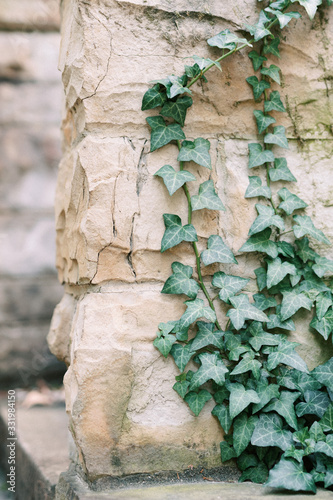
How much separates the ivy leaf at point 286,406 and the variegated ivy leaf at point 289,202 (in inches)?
20.2

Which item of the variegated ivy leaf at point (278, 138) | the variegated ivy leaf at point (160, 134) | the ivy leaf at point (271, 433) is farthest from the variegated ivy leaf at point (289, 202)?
the ivy leaf at point (271, 433)

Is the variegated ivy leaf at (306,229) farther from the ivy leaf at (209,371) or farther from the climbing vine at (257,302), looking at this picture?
the ivy leaf at (209,371)

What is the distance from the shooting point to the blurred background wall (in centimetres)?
311

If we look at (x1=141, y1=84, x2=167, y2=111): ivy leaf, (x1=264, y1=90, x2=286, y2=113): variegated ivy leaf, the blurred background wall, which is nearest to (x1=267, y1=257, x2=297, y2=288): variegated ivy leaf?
(x1=264, y1=90, x2=286, y2=113): variegated ivy leaf

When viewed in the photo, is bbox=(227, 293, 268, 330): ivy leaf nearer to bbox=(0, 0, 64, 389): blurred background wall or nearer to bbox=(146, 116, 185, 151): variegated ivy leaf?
bbox=(146, 116, 185, 151): variegated ivy leaf

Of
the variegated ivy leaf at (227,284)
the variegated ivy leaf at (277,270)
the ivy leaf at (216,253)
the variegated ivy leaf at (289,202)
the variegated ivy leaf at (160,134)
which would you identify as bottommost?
the variegated ivy leaf at (227,284)

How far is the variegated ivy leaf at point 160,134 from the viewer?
4.36ft

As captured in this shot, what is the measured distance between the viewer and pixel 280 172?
4.62 ft

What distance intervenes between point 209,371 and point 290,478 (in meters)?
0.32

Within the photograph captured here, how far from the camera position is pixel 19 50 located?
3254mm

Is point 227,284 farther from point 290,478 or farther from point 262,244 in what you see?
point 290,478

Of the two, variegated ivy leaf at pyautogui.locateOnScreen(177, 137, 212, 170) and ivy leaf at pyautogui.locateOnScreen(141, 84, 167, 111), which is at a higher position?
ivy leaf at pyautogui.locateOnScreen(141, 84, 167, 111)

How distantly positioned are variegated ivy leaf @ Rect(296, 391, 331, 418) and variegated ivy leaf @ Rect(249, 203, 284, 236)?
467 millimetres

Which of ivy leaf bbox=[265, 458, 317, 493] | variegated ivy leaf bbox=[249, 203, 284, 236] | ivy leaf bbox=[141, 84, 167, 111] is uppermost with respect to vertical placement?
ivy leaf bbox=[141, 84, 167, 111]
